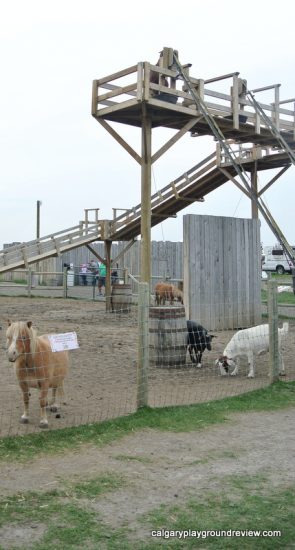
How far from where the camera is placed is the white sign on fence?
6.40 meters

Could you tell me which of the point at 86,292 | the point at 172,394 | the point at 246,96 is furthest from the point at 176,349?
the point at 86,292

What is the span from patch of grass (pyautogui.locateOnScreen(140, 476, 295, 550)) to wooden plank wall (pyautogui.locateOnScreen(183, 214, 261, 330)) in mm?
8773

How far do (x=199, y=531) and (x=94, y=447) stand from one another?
2.01 m

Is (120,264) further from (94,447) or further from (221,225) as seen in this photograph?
(94,447)

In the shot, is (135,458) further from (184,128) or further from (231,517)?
(184,128)

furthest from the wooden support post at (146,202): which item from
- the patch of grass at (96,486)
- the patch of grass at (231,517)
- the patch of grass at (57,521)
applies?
the patch of grass at (57,521)

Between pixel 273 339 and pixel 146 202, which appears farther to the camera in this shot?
pixel 146 202

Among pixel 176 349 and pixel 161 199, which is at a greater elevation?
pixel 161 199

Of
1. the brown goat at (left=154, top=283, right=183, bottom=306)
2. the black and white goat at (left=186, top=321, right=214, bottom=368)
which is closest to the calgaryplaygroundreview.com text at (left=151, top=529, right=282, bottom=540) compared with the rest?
the black and white goat at (left=186, top=321, right=214, bottom=368)

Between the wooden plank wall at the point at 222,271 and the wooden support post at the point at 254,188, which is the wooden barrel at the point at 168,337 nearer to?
the wooden plank wall at the point at 222,271

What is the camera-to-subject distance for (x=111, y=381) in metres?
8.88

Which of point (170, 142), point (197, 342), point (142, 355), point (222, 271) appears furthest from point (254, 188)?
point (142, 355)

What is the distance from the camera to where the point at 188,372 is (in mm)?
9750

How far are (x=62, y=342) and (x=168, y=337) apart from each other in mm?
3783
